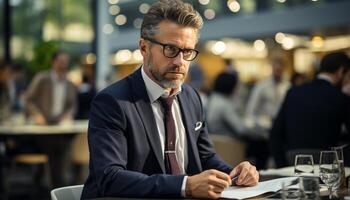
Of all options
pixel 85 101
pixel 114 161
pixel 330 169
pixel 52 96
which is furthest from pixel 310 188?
pixel 85 101

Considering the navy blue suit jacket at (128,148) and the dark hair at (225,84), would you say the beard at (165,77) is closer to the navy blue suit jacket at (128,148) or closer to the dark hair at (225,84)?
the navy blue suit jacket at (128,148)

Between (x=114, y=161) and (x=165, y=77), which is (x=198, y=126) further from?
(x=114, y=161)

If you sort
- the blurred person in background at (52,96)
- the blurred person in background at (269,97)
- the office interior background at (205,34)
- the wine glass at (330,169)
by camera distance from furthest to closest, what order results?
the office interior background at (205,34) < the blurred person in background at (269,97) < the blurred person in background at (52,96) < the wine glass at (330,169)

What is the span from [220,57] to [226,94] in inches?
588

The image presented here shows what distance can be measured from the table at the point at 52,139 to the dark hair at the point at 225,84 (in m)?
1.54

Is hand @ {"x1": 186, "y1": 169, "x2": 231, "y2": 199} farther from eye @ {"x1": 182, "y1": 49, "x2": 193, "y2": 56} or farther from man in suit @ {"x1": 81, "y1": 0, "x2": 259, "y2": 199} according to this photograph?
eye @ {"x1": 182, "y1": 49, "x2": 193, "y2": 56}

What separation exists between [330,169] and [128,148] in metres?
0.74

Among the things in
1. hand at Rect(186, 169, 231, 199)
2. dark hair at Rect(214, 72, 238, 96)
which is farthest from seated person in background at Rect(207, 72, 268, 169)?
hand at Rect(186, 169, 231, 199)

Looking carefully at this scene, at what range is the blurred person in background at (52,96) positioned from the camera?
22.7 feet

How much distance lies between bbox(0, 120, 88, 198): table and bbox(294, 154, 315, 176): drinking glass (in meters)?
4.12

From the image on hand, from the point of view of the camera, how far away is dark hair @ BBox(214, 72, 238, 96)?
6391mm

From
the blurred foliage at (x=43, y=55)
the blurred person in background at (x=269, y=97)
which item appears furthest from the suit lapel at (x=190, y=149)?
the blurred foliage at (x=43, y=55)

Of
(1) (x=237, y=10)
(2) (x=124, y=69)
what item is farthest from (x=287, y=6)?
(2) (x=124, y=69)

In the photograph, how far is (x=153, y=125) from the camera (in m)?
2.23
